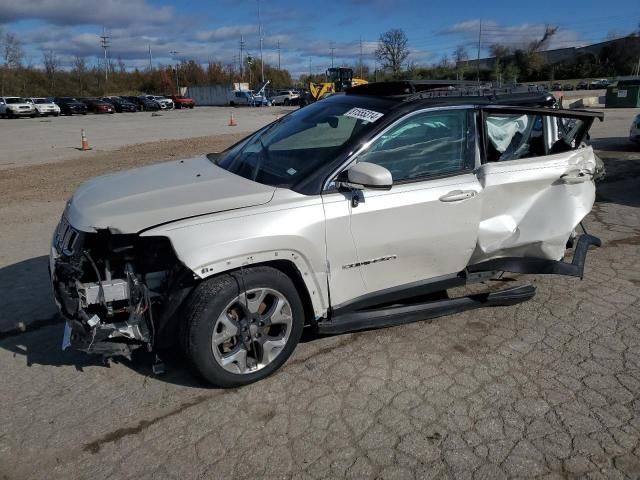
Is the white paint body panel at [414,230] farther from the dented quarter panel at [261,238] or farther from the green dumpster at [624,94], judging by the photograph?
the green dumpster at [624,94]

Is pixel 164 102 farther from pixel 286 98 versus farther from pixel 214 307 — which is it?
pixel 214 307

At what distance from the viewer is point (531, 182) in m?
3.92

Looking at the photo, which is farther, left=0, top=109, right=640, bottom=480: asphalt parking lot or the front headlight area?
the front headlight area

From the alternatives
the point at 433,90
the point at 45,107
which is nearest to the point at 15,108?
the point at 45,107

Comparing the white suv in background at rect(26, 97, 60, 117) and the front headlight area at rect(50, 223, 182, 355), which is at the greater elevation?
the white suv in background at rect(26, 97, 60, 117)

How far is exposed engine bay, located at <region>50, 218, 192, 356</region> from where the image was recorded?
2908mm

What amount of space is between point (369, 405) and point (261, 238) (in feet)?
3.92

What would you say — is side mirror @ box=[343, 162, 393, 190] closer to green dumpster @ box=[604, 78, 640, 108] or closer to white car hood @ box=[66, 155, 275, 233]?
white car hood @ box=[66, 155, 275, 233]

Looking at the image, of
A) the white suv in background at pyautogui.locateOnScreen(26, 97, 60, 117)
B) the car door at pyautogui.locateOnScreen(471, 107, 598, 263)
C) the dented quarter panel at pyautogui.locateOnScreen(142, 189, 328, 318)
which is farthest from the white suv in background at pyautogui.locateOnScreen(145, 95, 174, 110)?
the dented quarter panel at pyautogui.locateOnScreen(142, 189, 328, 318)

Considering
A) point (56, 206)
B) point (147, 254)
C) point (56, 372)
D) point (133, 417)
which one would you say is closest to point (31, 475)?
point (133, 417)

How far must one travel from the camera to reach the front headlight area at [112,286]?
9.54 ft

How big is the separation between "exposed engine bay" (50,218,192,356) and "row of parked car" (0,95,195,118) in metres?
45.3

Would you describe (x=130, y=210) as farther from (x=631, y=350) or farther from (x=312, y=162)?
(x=631, y=350)

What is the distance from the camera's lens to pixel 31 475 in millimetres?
2564
